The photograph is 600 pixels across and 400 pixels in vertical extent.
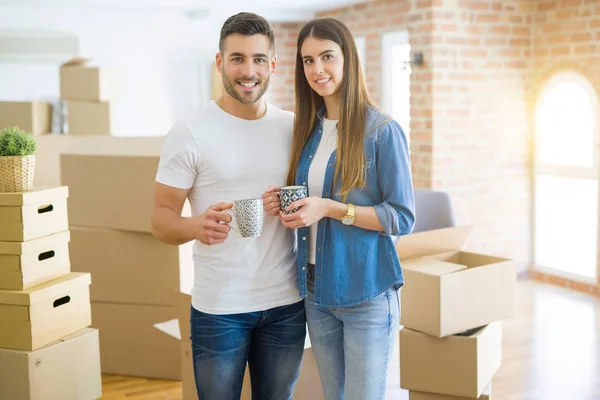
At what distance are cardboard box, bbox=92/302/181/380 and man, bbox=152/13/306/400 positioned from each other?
1667 mm

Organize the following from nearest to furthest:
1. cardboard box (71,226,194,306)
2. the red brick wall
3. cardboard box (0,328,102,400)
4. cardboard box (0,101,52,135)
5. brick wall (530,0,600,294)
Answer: cardboard box (0,328,102,400) → cardboard box (71,226,194,306) → brick wall (530,0,600,294) → cardboard box (0,101,52,135) → the red brick wall

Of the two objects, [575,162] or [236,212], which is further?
[575,162]

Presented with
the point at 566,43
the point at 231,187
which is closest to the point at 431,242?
the point at 231,187

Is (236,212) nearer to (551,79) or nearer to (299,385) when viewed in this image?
(299,385)

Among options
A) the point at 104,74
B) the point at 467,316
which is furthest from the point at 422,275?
the point at 104,74

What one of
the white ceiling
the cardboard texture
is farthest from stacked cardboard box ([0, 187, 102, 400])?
the white ceiling

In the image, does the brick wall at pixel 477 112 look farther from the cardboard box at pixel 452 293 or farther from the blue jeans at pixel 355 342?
the blue jeans at pixel 355 342

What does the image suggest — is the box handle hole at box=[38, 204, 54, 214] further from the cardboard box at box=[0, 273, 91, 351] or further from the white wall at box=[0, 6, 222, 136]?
the white wall at box=[0, 6, 222, 136]

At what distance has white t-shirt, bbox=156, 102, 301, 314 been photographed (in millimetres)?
1804

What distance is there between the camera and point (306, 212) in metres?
1.70

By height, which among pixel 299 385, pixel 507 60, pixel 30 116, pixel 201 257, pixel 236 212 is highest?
pixel 507 60

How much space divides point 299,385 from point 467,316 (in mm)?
657

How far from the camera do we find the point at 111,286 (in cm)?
352

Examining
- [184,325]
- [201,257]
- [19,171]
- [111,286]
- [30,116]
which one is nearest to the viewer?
[201,257]
